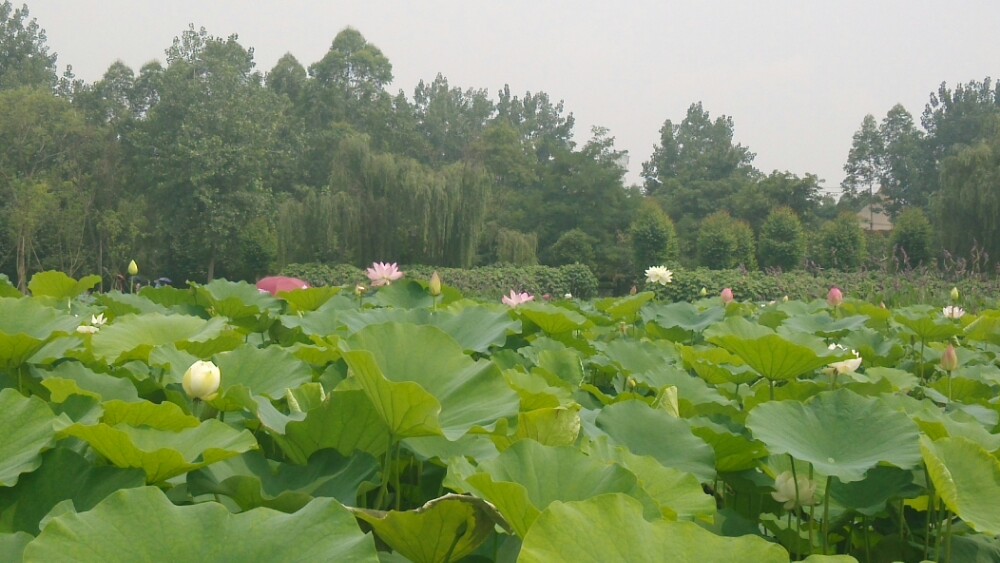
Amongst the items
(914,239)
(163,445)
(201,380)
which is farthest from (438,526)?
(914,239)

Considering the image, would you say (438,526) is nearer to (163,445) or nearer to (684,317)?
(163,445)

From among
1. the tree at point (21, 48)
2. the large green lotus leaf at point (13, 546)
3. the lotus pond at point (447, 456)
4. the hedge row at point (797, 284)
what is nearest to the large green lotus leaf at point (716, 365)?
the lotus pond at point (447, 456)

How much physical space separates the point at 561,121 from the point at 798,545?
4853 centimetres

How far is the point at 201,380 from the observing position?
80 cm

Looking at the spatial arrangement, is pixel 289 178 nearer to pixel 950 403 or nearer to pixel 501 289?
pixel 501 289

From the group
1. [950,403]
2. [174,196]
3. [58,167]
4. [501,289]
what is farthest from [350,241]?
[950,403]

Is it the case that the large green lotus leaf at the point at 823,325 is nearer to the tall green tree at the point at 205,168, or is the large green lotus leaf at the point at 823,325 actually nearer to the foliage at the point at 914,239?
the foliage at the point at 914,239

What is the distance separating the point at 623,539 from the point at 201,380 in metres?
0.49

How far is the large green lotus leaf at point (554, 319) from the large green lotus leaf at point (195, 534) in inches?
45.2

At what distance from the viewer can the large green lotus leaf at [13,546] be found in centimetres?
→ 51

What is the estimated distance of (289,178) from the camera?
2691cm

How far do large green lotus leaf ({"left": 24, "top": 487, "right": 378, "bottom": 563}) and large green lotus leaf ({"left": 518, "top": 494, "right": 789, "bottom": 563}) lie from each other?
11 cm

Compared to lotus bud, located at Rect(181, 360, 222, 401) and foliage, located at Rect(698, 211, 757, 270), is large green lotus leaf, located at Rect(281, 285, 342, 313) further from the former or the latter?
foliage, located at Rect(698, 211, 757, 270)

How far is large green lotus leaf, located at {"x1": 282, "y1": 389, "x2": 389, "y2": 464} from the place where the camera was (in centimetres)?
72
